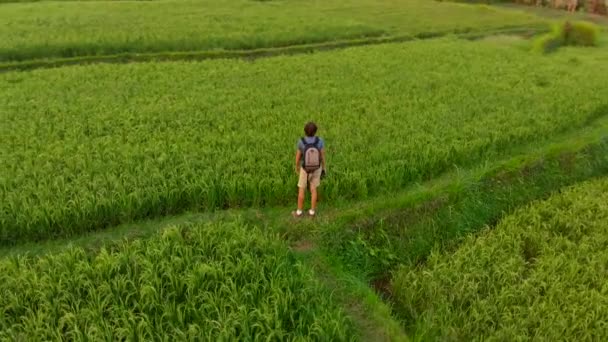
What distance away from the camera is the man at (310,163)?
22.2 ft

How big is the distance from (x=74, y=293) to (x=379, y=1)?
3070cm

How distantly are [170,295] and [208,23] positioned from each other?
18.8 meters

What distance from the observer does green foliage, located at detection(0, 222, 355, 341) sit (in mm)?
4766

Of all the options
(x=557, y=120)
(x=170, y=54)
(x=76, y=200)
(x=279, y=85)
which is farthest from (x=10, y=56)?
(x=557, y=120)

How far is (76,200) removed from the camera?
6.84 m

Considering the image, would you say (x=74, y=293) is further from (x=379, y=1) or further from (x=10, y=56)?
(x=379, y=1)

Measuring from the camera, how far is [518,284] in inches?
229

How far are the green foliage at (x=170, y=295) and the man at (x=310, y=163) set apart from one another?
3.98 feet

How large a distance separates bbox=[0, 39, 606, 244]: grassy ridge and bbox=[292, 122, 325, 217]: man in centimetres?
58

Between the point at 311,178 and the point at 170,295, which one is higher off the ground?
the point at 311,178

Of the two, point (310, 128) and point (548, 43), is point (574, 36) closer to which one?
point (548, 43)

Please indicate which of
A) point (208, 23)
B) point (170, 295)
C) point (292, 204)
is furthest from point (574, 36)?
point (170, 295)

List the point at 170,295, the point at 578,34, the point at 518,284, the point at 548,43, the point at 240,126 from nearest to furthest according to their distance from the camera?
1. the point at 170,295
2. the point at 518,284
3. the point at 240,126
4. the point at 548,43
5. the point at 578,34

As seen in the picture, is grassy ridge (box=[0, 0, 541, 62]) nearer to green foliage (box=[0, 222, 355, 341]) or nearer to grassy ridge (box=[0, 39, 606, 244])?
grassy ridge (box=[0, 39, 606, 244])
